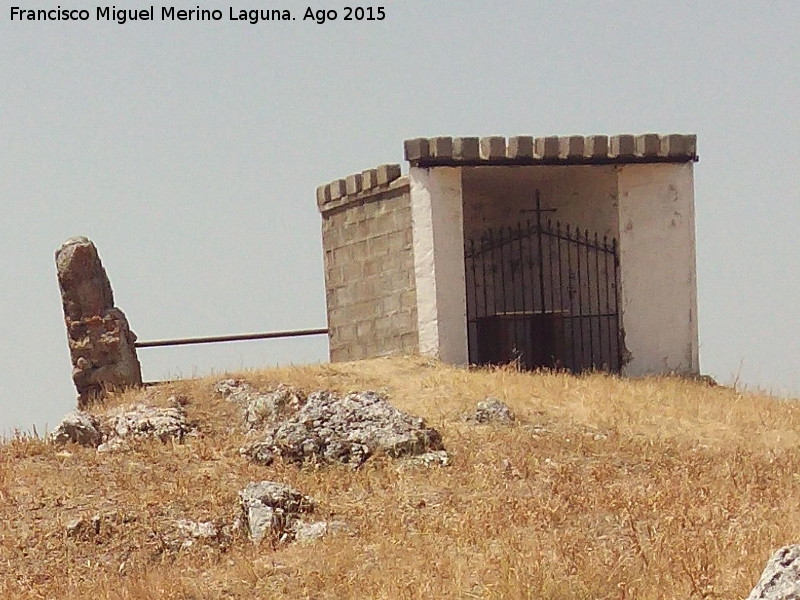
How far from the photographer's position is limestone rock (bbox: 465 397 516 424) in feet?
41.2

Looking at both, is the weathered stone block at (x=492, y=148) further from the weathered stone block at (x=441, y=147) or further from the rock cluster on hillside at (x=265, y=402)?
the rock cluster on hillside at (x=265, y=402)

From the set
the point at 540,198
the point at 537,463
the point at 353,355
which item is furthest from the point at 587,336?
the point at 537,463

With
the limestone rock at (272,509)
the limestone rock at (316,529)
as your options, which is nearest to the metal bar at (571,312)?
the limestone rock at (272,509)

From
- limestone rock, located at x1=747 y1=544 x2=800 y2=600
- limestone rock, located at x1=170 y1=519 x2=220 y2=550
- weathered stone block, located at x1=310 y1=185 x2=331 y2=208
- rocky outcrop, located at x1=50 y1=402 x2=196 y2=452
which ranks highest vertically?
weathered stone block, located at x1=310 y1=185 x2=331 y2=208

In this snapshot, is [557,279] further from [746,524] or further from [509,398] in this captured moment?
[746,524]

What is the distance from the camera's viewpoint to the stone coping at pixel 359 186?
16359 mm

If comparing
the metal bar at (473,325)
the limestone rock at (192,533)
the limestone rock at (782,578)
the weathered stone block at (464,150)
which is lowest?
the limestone rock at (192,533)

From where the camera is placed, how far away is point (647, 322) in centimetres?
1659

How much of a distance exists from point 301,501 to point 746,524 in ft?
10.9

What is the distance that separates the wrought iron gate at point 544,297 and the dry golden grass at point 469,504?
267 cm

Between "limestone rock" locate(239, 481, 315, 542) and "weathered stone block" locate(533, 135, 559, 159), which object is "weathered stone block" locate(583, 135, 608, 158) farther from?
"limestone rock" locate(239, 481, 315, 542)

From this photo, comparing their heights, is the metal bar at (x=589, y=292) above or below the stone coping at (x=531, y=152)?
below

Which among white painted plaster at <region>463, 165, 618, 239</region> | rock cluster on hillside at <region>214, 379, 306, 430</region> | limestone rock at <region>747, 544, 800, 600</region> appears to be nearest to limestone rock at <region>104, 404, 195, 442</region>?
rock cluster on hillside at <region>214, 379, 306, 430</region>

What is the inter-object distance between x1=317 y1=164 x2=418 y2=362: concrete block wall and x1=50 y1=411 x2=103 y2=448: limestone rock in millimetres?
4692
